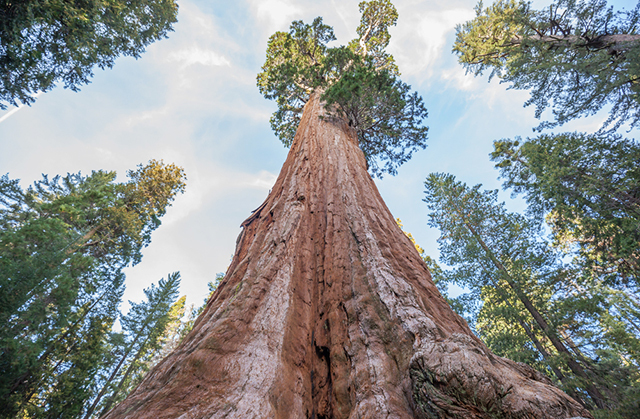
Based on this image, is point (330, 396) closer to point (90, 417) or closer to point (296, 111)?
point (296, 111)

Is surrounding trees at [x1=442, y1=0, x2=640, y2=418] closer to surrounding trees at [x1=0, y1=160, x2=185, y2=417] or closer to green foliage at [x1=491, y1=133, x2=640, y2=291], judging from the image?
green foliage at [x1=491, y1=133, x2=640, y2=291]

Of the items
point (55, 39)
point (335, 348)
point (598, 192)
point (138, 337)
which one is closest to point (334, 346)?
point (335, 348)

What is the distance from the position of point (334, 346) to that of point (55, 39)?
467 inches

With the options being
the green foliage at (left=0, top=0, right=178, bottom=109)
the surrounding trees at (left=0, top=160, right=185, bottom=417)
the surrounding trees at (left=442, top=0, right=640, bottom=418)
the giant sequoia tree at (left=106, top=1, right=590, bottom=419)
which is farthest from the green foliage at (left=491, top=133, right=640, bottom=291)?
the surrounding trees at (left=0, top=160, right=185, bottom=417)

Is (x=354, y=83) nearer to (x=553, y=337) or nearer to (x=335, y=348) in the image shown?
(x=335, y=348)

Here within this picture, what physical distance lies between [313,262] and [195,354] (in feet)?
4.99

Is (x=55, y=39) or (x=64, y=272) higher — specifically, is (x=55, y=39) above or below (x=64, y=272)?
above

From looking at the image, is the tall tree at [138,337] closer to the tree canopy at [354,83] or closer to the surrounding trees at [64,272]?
the surrounding trees at [64,272]

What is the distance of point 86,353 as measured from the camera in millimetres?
10570

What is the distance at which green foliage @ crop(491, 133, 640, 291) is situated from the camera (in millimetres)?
7477

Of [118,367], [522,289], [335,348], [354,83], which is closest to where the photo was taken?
[335,348]

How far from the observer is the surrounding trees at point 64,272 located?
779cm

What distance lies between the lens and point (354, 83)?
661 centimetres

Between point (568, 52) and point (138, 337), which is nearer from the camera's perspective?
point (568, 52)
